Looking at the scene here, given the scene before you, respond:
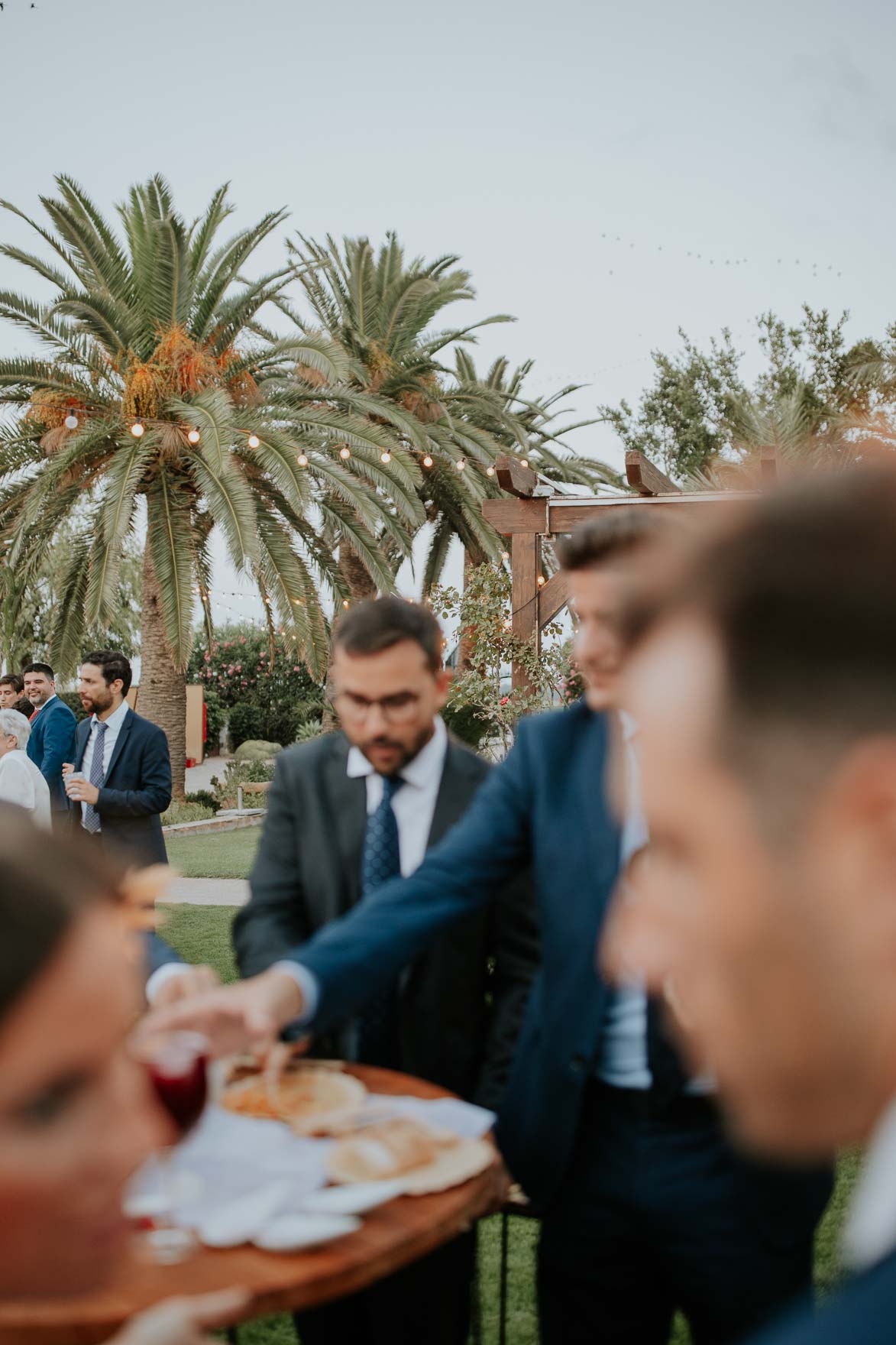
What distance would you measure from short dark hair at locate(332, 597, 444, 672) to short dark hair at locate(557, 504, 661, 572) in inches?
13.5

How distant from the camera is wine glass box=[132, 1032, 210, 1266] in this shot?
1.46 meters

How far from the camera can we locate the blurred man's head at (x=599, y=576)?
212cm

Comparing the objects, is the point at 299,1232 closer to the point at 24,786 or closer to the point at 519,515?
the point at 24,786

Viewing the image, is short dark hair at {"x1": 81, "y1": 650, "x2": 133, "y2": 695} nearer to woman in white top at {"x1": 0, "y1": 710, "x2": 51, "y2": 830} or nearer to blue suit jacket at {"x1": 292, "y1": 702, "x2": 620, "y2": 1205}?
woman in white top at {"x1": 0, "y1": 710, "x2": 51, "y2": 830}

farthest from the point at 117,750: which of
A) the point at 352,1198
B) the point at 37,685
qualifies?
the point at 352,1198

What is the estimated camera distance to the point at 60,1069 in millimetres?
868

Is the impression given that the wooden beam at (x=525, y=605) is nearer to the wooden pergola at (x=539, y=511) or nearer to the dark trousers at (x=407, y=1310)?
the wooden pergola at (x=539, y=511)

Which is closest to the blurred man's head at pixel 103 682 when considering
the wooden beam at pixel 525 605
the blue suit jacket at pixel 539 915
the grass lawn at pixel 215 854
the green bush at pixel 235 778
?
the grass lawn at pixel 215 854

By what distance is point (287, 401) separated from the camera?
46.4 feet

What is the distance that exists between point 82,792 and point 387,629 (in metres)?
4.24

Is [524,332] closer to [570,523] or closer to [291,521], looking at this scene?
[291,521]

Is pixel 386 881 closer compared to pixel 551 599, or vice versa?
pixel 386 881

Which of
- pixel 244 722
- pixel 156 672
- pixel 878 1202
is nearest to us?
pixel 878 1202

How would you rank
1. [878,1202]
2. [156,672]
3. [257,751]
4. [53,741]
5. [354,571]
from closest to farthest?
[878,1202], [53,741], [156,672], [354,571], [257,751]
